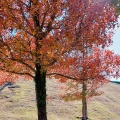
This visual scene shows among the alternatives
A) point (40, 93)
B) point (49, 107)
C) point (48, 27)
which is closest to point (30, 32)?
point (48, 27)

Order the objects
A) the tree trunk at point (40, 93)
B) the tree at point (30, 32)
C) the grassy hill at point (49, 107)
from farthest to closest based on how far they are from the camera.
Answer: the grassy hill at point (49, 107)
the tree trunk at point (40, 93)
the tree at point (30, 32)

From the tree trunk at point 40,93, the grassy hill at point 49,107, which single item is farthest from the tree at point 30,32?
the grassy hill at point 49,107

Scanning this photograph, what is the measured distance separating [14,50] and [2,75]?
464cm

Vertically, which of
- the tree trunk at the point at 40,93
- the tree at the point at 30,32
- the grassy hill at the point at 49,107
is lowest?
the grassy hill at the point at 49,107

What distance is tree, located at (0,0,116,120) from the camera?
36.9ft

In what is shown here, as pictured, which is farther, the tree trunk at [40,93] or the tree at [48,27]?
the tree trunk at [40,93]

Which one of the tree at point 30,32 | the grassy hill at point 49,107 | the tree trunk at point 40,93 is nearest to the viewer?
the tree at point 30,32

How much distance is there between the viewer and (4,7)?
35.8 feet

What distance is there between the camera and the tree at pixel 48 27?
36.9 ft

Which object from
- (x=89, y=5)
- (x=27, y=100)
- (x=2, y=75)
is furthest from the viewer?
(x=27, y=100)

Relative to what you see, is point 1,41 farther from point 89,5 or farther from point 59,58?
point 89,5

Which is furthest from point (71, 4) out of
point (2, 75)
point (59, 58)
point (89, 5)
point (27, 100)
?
point (27, 100)

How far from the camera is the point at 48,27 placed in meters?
12.5

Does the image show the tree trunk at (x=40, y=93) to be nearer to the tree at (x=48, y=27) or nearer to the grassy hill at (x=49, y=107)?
the tree at (x=48, y=27)
